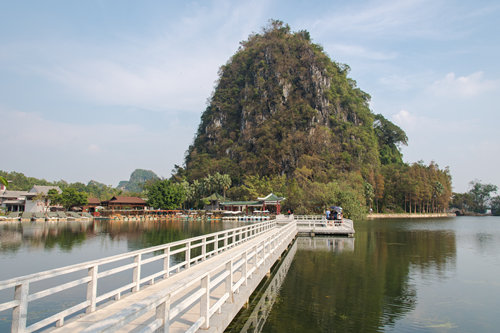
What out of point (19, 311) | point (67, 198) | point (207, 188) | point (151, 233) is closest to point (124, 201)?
point (67, 198)

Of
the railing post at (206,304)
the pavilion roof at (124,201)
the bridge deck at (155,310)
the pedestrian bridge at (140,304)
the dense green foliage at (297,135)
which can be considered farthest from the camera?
the dense green foliage at (297,135)

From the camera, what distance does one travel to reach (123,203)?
296 ft

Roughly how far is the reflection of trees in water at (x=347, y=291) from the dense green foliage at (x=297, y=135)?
58.5 meters

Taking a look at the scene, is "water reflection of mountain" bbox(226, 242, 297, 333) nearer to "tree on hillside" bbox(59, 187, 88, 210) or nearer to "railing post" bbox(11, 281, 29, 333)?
"railing post" bbox(11, 281, 29, 333)

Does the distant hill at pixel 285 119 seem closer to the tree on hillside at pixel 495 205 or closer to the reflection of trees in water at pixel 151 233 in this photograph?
the reflection of trees in water at pixel 151 233

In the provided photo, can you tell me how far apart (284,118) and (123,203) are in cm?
5587

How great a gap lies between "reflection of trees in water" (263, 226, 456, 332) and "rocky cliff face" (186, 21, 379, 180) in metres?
67.1

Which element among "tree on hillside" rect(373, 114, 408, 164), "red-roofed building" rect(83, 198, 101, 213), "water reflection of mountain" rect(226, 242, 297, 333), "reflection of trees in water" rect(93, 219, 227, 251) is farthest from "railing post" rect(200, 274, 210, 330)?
"tree on hillside" rect(373, 114, 408, 164)

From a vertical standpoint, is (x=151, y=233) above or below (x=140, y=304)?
below

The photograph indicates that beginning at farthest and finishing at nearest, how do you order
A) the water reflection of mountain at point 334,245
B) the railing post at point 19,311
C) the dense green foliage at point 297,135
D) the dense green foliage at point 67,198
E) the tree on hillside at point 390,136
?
the tree on hillside at point 390,136
the dense green foliage at point 297,135
the dense green foliage at point 67,198
the water reflection of mountain at point 334,245
the railing post at point 19,311

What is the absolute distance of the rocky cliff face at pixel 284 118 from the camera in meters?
105

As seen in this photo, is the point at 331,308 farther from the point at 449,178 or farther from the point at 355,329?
the point at 449,178

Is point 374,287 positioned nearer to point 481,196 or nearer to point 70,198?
point 70,198

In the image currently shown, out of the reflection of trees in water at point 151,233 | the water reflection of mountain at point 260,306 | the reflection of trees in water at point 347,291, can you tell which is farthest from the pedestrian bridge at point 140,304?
the reflection of trees in water at point 151,233
